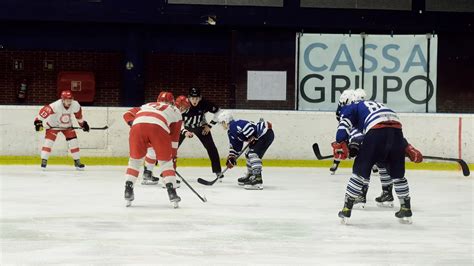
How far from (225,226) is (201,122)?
14.6ft

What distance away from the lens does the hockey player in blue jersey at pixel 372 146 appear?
818cm

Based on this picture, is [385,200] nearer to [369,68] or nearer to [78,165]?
[78,165]

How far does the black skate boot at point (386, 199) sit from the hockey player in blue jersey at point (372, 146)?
46.5 inches

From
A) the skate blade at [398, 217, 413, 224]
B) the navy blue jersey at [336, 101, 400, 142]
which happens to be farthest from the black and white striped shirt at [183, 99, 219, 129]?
the skate blade at [398, 217, 413, 224]

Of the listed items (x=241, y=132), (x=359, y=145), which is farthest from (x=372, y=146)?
(x=241, y=132)

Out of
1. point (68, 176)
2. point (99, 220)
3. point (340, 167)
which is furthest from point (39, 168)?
point (99, 220)

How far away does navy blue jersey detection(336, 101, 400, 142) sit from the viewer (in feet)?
27.0

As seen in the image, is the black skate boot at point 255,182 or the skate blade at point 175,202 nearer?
the skate blade at point 175,202

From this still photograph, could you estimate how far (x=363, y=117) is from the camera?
832 cm

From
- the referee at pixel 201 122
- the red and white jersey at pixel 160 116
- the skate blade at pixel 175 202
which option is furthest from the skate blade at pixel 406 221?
the referee at pixel 201 122

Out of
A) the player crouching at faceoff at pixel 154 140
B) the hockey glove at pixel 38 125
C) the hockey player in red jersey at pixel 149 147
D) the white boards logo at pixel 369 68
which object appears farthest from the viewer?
the white boards logo at pixel 369 68

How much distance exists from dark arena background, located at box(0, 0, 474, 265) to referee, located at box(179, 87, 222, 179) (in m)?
0.03

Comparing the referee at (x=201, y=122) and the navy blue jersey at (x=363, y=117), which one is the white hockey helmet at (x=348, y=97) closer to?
the navy blue jersey at (x=363, y=117)

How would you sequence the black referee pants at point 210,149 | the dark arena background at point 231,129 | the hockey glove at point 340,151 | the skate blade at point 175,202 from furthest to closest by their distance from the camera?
the black referee pants at point 210,149 → the skate blade at point 175,202 → the hockey glove at point 340,151 → the dark arena background at point 231,129
